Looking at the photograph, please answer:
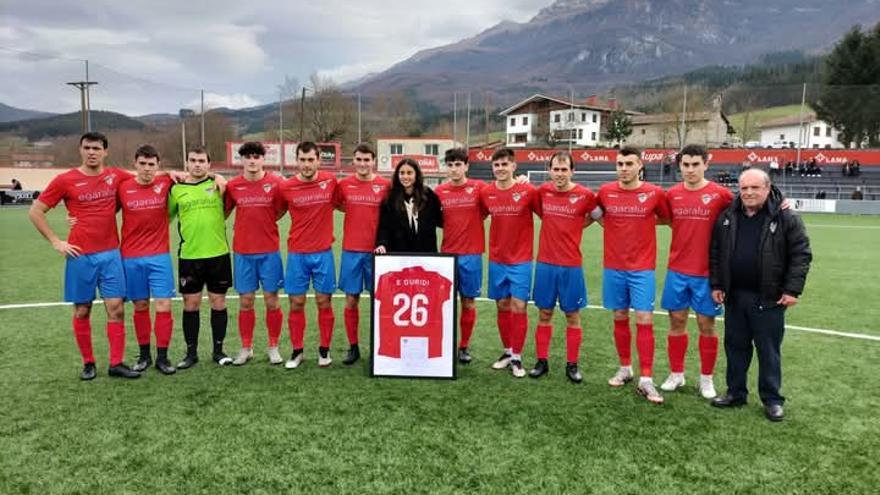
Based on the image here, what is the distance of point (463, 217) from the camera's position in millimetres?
5641

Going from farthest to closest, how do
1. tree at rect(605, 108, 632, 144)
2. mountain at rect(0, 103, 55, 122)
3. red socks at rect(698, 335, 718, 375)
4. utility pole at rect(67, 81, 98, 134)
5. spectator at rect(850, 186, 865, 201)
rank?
tree at rect(605, 108, 632, 144), mountain at rect(0, 103, 55, 122), utility pole at rect(67, 81, 98, 134), spectator at rect(850, 186, 865, 201), red socks at rect(698, 335, 718, 375)

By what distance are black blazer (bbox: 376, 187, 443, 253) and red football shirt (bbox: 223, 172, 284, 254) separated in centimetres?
105

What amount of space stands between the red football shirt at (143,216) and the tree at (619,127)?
6553 cm

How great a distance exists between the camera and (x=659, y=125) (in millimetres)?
59875

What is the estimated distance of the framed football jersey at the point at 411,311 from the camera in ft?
17.2

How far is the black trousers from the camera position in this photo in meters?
4.48

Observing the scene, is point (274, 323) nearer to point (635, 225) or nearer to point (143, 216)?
point (143, 216)

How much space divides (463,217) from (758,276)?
8.29 ft

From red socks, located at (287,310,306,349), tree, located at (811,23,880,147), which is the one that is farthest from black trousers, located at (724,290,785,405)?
tree, located at (811,23,880,147)

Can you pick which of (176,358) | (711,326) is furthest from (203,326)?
(711,326)

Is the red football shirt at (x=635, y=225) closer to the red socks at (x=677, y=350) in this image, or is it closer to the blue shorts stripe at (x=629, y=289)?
the blue shorts stripe at (x=629, y=289)

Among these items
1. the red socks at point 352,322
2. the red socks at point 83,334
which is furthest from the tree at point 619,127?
the red socks at point 83,334

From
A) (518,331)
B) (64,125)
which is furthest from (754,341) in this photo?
(64,125)

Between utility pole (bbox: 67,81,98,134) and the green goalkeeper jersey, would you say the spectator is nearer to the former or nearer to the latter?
the green goalkeeper jersey
